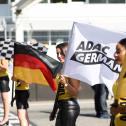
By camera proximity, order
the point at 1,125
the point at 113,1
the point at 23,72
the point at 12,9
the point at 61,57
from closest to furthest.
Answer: the point at 61,57
the point at 23,72
the point at 1,125
the point at 12,9
the point at 113,1

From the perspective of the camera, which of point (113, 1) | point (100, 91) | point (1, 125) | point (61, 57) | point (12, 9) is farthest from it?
point (113, 1)

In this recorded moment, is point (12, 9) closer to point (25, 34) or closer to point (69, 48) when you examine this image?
point (25, 34)

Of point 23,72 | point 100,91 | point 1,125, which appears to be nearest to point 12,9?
point 100,91

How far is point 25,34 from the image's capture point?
2681 centimetres

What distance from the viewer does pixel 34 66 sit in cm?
933

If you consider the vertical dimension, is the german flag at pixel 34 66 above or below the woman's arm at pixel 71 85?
below

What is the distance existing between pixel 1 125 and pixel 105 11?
55.3 ft

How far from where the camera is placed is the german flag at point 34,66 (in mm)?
8719

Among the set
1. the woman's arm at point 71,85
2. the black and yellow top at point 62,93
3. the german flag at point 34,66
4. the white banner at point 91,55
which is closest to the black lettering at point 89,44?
the white banner at point 91,55

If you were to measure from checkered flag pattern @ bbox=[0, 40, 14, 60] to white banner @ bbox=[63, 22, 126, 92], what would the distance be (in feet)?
15.8

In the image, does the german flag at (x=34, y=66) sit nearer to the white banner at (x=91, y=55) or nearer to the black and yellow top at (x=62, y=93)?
the black and yellow top at (x=62, y=93)

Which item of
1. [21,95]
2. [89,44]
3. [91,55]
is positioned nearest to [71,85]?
[91,55]

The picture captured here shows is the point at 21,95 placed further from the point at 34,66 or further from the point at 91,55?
the point at 91,55

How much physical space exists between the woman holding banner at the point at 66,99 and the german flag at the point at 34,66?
0.77 m
